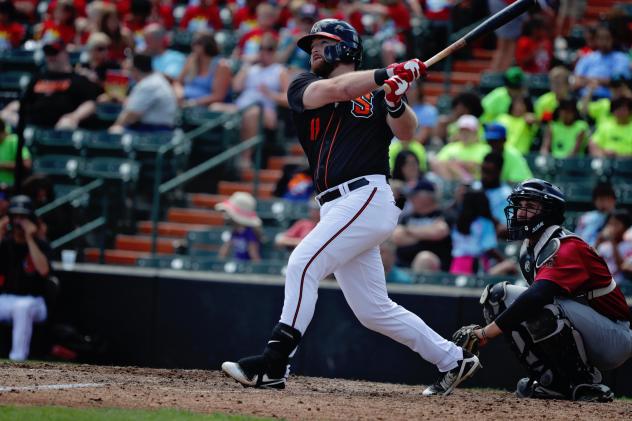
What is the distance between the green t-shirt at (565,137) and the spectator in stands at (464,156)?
26.0 inches

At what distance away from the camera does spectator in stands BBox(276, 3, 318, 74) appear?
13.3 meters

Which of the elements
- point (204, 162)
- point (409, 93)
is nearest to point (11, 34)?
point (204, 162)

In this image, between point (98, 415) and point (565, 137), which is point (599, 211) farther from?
point (98, 415)

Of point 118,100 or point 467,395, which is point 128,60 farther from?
point 467,395

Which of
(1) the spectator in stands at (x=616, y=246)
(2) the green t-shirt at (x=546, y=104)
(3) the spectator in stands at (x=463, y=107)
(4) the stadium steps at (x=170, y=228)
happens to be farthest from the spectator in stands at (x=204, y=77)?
(1) the spectator in stands at (x=616, y=246)

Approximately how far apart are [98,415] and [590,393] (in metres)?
2.73

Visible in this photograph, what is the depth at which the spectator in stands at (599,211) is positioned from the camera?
983 centimetres

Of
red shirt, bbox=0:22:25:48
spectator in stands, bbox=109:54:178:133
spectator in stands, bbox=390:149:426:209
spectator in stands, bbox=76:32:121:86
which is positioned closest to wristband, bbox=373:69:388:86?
spectator in stands, bbox=390:149:426:209

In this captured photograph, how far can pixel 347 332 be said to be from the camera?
921 centimetres

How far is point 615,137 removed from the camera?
1102 centimetres

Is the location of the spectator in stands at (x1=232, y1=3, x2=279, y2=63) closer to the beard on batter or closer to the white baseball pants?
the white baseball pants

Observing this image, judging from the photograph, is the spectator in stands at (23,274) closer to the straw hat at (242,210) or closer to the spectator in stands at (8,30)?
the straw hat at (242,210)

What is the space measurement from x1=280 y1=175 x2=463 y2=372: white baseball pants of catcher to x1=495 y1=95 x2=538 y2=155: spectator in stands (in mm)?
5407

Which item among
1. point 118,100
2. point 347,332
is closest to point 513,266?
point 347,332
